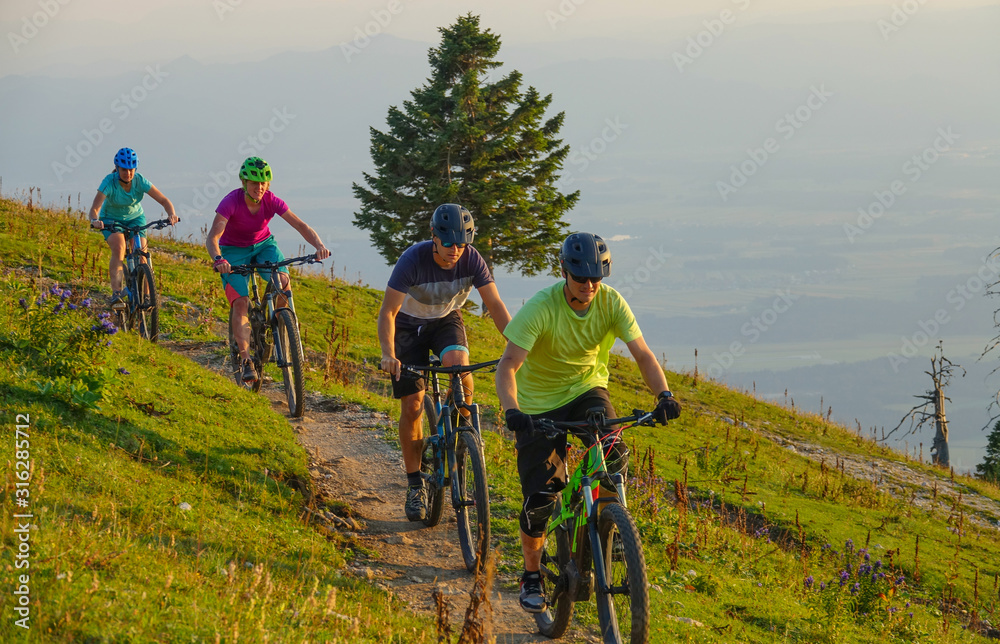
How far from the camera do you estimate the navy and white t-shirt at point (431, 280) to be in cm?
703

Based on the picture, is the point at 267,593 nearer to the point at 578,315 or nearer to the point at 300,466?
the point at 578,315

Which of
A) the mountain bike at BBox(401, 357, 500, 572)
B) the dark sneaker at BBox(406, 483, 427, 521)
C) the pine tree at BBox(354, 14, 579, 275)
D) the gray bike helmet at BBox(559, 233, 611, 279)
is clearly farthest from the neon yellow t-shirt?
the pine tree at BBox(354, 14, 579, 275)

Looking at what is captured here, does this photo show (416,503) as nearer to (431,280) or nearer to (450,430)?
(450,430)

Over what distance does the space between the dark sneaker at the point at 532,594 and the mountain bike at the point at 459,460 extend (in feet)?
1.41

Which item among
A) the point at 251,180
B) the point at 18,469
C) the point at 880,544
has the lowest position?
the point at 880,544

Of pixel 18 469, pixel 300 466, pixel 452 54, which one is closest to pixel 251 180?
pixel 300 466

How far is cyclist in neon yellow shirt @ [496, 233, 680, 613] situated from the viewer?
5305 millimetres

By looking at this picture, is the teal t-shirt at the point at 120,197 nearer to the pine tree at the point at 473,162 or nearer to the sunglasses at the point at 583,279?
the sunglasses at the point at 583,279

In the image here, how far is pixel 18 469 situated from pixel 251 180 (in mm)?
4869

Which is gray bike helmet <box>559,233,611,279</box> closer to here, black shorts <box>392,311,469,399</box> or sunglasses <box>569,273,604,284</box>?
sunglasses <box>569,273,604,284</box>

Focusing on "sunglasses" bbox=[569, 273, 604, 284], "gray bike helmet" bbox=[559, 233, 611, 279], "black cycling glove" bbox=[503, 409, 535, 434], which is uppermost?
"gray bike helmet" bbox=[559, 233, 611, 279]

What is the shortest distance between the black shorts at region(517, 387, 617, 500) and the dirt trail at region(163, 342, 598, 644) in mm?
1128

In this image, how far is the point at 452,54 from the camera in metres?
38.0

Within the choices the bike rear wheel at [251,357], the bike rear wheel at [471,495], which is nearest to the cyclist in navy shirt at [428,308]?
the bike rear wheel at [471,495]
